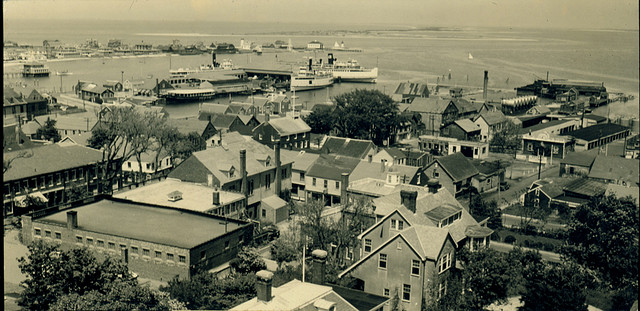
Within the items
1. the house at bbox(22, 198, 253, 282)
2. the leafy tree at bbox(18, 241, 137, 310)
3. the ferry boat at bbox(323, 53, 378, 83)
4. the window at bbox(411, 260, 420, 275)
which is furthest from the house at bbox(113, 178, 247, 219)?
the ferry boat at bbox(323, 53, 378, 83)

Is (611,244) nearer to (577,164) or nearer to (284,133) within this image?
(577,164)

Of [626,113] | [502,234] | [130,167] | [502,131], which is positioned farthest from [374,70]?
[502,234]

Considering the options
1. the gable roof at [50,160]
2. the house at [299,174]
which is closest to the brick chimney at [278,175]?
the house at [299,174]

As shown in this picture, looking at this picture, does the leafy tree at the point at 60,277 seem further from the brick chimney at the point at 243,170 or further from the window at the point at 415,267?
the brick chimney at the point at 243,170

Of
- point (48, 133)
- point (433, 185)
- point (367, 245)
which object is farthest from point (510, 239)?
point (48, 133)

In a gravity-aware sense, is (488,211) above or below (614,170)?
below

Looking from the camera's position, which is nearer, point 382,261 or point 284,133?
point 382,261
